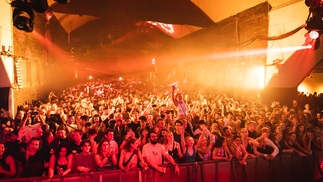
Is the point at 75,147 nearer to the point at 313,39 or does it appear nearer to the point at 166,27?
the point at 313,39

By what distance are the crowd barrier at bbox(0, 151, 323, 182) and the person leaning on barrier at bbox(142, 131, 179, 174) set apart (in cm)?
10

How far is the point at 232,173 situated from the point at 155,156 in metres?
1.54

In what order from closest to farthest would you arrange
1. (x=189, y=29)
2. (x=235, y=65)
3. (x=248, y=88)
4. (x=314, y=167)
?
(x=314, y=167)
(x=248, y=88)
(x=235, y=65)
(x=189, y=29)

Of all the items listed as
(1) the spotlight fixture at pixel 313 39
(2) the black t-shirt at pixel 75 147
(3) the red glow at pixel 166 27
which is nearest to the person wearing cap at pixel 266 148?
(2) the black t-shirt at pixel 75 147

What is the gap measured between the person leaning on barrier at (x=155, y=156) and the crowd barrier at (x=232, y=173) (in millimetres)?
105

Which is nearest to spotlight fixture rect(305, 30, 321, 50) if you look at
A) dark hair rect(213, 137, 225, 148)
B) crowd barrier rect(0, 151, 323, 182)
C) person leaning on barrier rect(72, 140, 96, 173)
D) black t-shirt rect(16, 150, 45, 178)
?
crowd barrier rect(0, 151, 323, 182)

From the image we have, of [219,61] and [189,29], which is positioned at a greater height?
[189,29]

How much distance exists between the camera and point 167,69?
73.2 ft

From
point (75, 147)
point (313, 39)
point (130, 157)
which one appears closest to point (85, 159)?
point (75, 147)

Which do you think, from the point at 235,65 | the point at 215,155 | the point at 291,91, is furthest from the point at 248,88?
the point at 215,155

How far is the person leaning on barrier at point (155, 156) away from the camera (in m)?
4.62

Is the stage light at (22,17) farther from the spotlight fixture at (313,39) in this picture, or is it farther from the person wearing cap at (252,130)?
the spotlight fixture at (313,39)

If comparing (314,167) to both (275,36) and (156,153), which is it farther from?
(275,36)

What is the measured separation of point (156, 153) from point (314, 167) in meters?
3.41
